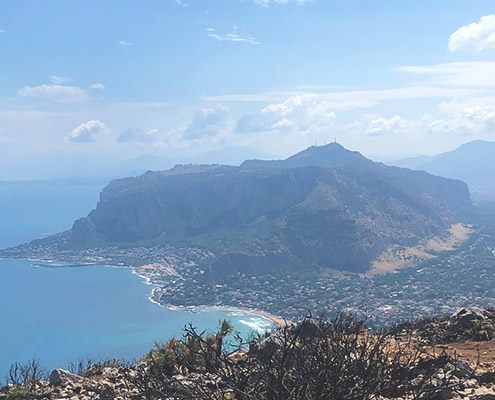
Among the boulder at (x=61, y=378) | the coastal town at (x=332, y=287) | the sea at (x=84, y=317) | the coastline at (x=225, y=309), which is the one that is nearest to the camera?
the boulder at (x=61, y=378)

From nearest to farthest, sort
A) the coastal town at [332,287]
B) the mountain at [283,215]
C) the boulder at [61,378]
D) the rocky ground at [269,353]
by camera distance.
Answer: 1. the rocky ground at [269,353]
2. the boulder at [61,378]
3. the coastal town at [332,287]
4. the mountain at [283,215]

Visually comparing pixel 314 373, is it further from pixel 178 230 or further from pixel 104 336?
pixel 178 230

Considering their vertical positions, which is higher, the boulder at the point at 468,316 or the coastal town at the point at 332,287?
the boulder at the point at 468,316

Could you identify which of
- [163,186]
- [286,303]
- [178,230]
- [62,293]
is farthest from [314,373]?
[163,186]

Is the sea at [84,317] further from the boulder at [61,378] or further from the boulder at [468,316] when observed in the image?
the boulder at [468,316]

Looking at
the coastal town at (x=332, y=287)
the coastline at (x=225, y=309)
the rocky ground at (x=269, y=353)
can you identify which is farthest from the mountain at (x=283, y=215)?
the rocky ground at (x=269, y=353)
